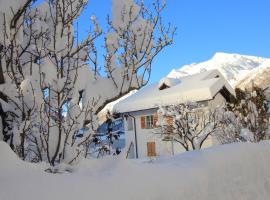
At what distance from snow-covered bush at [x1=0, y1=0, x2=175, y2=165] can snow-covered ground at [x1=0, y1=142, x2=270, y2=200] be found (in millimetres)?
527

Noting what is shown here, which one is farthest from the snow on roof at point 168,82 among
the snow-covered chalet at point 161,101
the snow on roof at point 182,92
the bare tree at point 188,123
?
the bare tree at point 188,123

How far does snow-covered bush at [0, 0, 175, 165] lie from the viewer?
141 inches

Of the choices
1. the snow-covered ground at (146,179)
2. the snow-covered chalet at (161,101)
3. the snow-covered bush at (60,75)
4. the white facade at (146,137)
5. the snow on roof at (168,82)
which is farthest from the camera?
the snow on roof at (168,82)

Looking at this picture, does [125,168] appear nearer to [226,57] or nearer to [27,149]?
[27,149]

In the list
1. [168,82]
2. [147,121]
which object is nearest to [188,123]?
[147,121]

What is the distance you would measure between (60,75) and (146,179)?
4.36 ft

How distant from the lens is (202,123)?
24625 millimetres

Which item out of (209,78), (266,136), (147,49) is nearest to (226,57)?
(209,78)

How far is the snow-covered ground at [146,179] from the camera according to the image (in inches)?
102

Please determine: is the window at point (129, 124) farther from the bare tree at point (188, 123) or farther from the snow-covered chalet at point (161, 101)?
the bare tree at point (188, 123)

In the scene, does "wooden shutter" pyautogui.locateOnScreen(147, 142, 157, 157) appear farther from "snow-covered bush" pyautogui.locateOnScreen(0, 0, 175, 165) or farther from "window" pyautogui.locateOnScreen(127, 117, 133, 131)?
"snow-covered bush" pyautogui.locateOnScreen(0, 0, 175, 165)

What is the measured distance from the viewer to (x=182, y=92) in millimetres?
26422

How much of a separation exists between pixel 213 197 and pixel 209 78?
2581 cm

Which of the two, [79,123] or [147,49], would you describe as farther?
[147,49]
